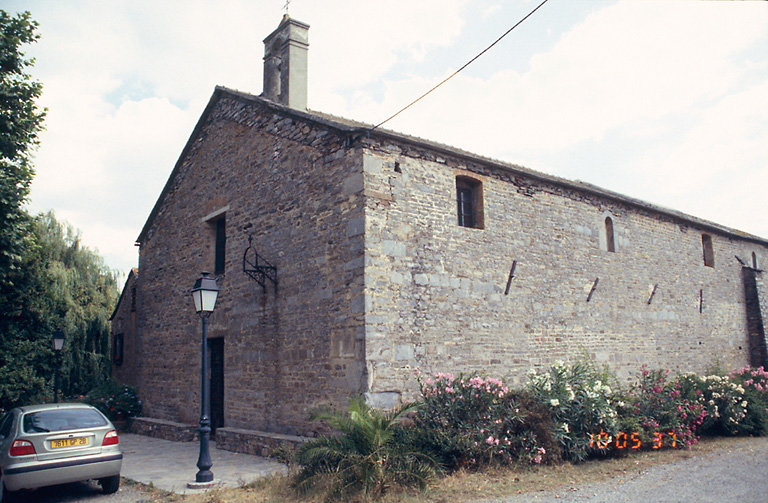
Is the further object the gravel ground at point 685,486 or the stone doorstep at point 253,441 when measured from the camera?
the stone doorstep at point 253,441

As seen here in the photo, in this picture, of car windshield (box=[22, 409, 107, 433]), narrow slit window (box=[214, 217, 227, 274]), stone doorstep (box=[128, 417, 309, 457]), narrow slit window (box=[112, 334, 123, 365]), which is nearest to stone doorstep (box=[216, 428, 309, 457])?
stone doorstep (box=[128, 417, 309, 457])

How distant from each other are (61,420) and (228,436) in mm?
4035

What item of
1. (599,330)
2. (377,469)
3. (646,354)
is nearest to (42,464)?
(377,469)

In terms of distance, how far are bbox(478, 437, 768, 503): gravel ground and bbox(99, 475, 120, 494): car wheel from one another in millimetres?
5142

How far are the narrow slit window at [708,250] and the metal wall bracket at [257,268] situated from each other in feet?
43.6

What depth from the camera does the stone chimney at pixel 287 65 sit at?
13.4 metres

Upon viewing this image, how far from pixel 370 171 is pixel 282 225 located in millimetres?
2584

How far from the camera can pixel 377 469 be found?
6879 millimetres

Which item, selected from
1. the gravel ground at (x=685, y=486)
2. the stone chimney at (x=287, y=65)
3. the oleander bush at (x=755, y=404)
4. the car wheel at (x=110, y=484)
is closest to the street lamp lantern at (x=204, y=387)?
the car wheel at (x=110, y=484)

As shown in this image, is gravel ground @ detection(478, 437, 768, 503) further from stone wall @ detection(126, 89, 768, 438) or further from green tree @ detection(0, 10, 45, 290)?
green tree @ detection(0, 10, 45, 290)

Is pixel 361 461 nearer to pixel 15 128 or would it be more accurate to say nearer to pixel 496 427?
pixel 496 427

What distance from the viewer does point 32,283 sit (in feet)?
49.1

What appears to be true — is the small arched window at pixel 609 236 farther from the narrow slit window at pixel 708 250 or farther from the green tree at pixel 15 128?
the green tree at pixel 15 128

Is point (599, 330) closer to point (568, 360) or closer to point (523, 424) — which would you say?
point (568, 360)
